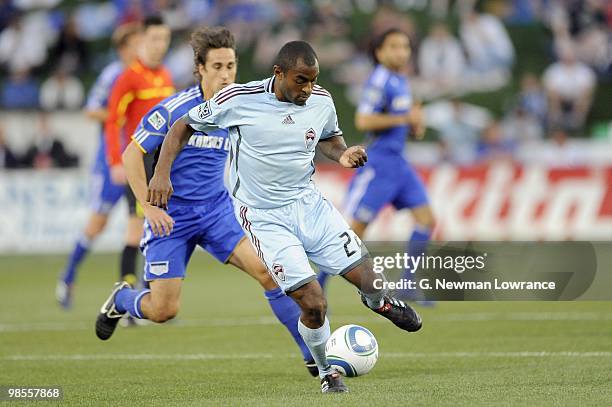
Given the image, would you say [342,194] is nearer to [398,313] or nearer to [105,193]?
[105,193]

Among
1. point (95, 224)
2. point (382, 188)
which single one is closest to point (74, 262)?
point (95, 224)

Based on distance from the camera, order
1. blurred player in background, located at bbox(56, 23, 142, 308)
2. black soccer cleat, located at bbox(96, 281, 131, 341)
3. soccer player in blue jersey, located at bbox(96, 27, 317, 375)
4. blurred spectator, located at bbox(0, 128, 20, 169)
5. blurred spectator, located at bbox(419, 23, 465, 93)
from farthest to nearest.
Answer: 1. blurred spectator, located at bbox(419, 23, 465, 93)
2. blurred spectator, located at bbox(0, 128, 20, 169)
3. blurred player in background, located at bbox(56, 23, 142, 308)
4. black soccer cleat, located at bbox(96, 281, 131, 341)
5. soccer player in blue jersey, located at bbox(96, 27, 317, 375)

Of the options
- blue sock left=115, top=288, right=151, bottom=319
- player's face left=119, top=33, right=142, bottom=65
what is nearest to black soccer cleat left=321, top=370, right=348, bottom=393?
blue sock left=115, top=288, right=151, bottom=319

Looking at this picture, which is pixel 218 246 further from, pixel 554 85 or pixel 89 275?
pixel 554 85

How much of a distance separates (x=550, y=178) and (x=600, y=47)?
206 inches

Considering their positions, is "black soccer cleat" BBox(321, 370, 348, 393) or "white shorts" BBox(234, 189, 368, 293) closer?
"white shorts" BBox(234, 189, 368, 293)

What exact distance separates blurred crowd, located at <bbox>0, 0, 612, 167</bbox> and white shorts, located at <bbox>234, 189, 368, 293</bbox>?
1413cm

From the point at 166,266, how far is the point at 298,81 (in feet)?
7.10

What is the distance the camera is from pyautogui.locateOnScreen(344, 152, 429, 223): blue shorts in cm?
1198

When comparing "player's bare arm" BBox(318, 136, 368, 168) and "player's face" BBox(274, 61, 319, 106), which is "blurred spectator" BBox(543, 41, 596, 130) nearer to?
"player's bare arm" BBox(318, 136, 368, 168)

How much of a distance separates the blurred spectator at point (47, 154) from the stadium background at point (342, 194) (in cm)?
4

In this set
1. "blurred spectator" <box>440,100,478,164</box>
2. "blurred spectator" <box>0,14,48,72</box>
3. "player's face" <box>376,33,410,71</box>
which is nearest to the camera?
"player's face" <box>376,33,410,71</box>

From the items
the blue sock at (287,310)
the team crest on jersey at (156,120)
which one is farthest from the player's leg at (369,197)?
the team crest on jersey at (156,120)

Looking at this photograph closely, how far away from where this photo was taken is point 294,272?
694 centimetres
